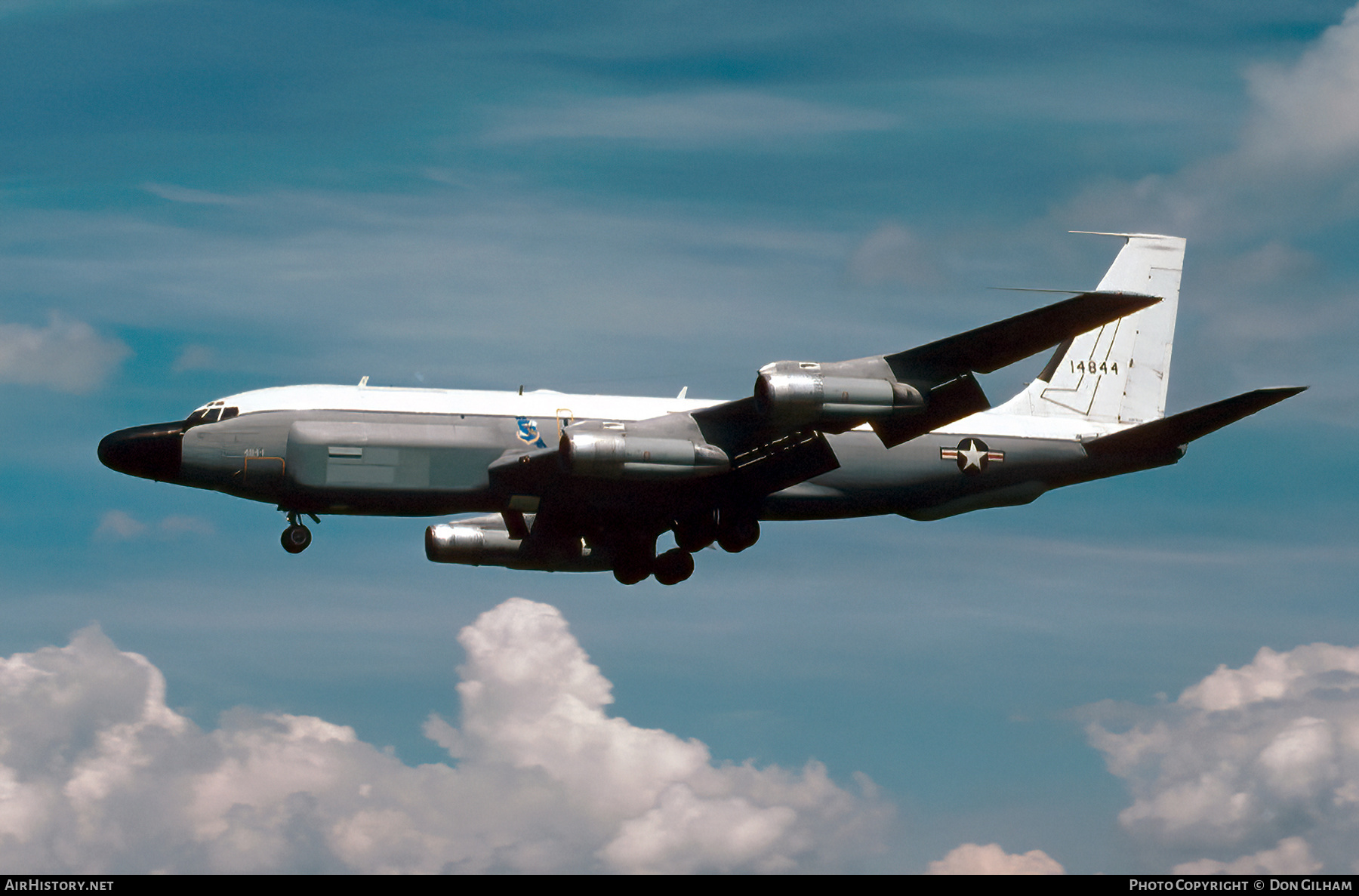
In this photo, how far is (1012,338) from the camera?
115 feet

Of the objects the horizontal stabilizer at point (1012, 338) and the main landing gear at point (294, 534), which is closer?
the horizontal stabilizer at point (1012, 338)

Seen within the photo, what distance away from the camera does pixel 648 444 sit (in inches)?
1446

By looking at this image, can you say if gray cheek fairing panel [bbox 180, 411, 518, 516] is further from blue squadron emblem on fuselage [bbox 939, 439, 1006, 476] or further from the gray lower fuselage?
blue squadron emblem on fuselage [bbox 939, 439, 1006, 476]

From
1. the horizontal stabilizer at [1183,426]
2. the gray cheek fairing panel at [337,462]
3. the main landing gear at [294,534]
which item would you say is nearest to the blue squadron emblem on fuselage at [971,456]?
the horizontal stabilizer at [1183,426]

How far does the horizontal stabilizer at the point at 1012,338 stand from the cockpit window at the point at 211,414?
17.6 meters

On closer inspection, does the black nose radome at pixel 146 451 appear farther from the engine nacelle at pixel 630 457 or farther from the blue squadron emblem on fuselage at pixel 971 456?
the blue squadron emblem on fuselage at pixel 971 456

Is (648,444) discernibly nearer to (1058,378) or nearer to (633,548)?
(633,548)

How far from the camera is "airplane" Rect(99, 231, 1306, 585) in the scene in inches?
1415

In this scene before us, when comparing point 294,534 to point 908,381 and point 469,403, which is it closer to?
point 469,403

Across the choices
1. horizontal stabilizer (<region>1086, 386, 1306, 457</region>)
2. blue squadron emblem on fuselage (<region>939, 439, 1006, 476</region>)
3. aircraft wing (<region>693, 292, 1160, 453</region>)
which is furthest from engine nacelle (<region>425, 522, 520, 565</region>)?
horizontal stabilizer (<region>1086, 386, 1306, 457</region>)

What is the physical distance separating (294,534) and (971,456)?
1977cm

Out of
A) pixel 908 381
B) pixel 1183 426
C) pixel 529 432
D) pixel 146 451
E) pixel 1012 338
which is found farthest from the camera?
pixel 1183 426

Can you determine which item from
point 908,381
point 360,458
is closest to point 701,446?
point 908,381

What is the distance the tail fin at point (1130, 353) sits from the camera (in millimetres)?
47875
